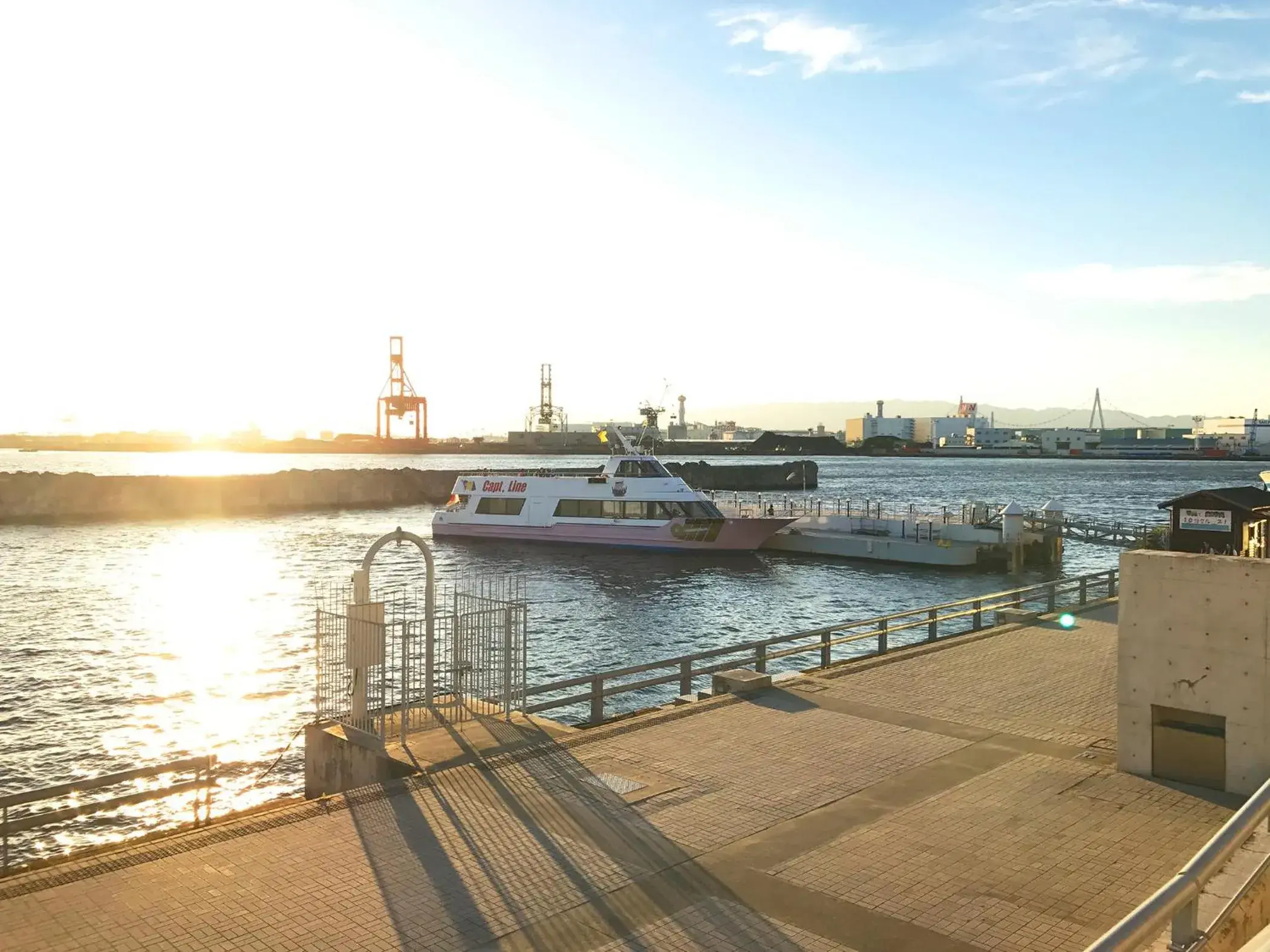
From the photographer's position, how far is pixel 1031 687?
14.4m

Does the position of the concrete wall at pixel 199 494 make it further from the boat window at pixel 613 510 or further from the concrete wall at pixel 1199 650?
the concrete wall at pixel 1199 650

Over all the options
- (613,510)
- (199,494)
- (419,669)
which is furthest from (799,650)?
(199,494)

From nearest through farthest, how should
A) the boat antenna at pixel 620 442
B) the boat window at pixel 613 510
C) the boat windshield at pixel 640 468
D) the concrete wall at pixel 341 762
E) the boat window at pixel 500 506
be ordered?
the concrete wall at pixel 341 762 → the boat window at pixel 613 510 → the boat windshield at pixel 640 468 → the boat antenna at pixel 620 442 → the boat window at pixel 500 506

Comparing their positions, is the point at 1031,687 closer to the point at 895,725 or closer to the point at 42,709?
the point at 895,725

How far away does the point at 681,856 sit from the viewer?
807 cm

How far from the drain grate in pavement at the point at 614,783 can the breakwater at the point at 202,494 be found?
53.1m

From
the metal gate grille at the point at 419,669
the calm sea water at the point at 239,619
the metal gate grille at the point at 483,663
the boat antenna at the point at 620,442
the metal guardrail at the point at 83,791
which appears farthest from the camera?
the boat antenna at the point at 620,442

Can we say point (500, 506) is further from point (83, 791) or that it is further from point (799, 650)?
point (83, 791)

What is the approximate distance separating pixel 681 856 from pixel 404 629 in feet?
13.4

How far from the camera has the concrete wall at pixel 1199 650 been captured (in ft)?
30.6

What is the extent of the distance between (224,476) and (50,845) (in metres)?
78.7

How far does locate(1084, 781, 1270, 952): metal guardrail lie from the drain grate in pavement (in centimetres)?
498

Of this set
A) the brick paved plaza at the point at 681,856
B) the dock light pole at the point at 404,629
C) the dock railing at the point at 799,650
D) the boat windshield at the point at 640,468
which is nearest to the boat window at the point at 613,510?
the boat windshield at the point at 640,468

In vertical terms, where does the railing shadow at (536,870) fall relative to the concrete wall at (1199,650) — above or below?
below
